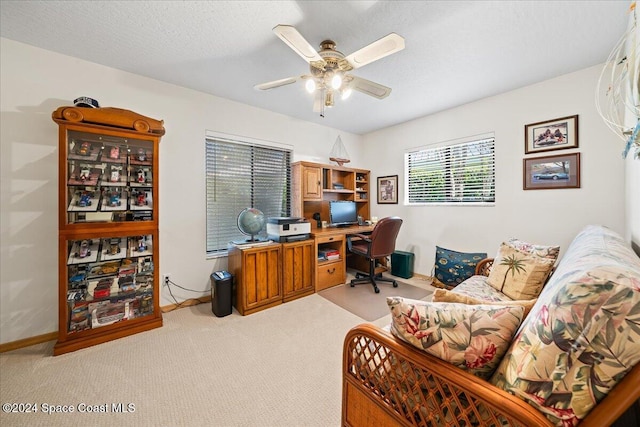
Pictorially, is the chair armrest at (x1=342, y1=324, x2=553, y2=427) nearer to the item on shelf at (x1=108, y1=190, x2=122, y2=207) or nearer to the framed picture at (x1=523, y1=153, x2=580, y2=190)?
the item on shelf at (x1=108, y1=190, x2=122, y2=207)

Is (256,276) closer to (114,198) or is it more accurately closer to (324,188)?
(114,198)

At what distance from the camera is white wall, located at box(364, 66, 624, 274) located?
90.7 inches

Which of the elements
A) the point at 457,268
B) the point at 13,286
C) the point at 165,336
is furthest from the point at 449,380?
the point at 13,286

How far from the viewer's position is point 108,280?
2.19m

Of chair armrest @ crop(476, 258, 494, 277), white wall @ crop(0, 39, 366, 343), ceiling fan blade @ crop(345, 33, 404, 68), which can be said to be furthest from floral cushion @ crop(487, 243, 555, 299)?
white wall @ crop(0, 39, 366, 343)

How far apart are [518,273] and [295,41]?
2319mm

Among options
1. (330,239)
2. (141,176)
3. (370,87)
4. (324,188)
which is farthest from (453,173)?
(141,176)

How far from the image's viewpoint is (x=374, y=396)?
989 mm

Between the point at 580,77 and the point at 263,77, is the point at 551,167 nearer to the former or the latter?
the point at 580,77

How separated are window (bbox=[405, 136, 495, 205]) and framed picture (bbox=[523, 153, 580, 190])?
384 millimetres

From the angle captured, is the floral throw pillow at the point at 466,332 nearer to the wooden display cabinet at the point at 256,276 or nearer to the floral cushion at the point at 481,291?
the floral cushion at the point at 481,291

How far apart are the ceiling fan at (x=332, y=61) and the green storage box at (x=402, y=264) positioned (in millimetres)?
2528

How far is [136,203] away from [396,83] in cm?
296

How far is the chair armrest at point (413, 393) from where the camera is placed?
0.68m
